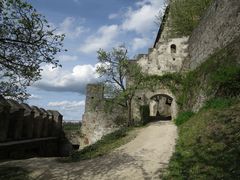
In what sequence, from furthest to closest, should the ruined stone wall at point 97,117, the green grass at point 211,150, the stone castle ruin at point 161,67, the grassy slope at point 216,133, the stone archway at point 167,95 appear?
the ruined stone wall at point 97,117 → the stone archway at point 167,95 → the stone castle ruin at point 161,67 → the grassy slope at point 216,133 → the green grass at point 211,150

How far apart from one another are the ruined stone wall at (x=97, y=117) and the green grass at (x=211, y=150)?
42.4 ft

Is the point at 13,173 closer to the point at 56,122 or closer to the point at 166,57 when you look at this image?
the point at 56,122

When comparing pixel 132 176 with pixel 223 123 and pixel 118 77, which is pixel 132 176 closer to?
pixel 223 123

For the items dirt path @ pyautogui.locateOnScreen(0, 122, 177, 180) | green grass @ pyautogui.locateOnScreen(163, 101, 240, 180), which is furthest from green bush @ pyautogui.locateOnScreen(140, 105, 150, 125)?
green grass @ pyautogui.locateOnScreen(163, 101, 240, 180)

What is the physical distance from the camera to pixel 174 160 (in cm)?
827

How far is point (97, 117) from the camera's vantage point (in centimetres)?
2358

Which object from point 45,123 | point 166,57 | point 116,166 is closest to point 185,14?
point 166,57

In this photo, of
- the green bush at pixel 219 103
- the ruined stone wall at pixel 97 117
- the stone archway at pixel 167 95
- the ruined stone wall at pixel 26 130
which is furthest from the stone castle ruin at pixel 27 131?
the green bush at pixel 219 103

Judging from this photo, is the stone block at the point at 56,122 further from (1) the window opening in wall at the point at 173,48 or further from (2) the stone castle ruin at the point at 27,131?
(1) the window opening in wall at the point at 173,48

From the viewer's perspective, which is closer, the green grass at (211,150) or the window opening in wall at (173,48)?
the green grass at (211,150)

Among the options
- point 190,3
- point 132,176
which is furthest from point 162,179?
point 190,3

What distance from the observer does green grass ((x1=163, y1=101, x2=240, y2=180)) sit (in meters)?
6.37

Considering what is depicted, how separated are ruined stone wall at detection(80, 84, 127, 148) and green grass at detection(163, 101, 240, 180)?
12927 millimetres

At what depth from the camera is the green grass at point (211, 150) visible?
20.9ft
